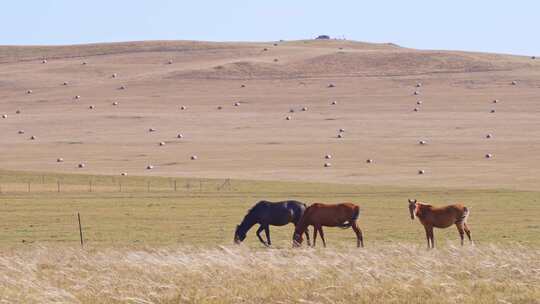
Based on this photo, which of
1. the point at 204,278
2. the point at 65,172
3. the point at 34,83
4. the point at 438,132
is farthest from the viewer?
the point at 34,83

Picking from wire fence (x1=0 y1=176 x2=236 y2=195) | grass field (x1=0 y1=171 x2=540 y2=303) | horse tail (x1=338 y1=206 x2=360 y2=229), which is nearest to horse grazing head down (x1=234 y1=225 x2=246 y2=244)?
grass field (x1=0 y1=171 x2=540 y2=303)

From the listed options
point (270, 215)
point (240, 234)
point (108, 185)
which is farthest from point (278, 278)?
point (108, 185)

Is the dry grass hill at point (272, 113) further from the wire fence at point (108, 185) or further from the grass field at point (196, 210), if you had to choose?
the grass field at point (196, 210)

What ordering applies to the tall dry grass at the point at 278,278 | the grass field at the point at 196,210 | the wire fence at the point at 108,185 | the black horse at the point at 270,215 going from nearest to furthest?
1. the tall dry grass at the point at 278,278
2. the black horse at the point at 270,215
3. the grass field at the point at 196,210
4. the wire fence at the point at 108,185

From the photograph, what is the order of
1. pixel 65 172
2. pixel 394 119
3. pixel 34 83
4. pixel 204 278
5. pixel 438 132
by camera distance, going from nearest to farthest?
pixel 204 278 → pixel 65 172 → pixel 438 132 → pixel 394 119 → pixel 34 83

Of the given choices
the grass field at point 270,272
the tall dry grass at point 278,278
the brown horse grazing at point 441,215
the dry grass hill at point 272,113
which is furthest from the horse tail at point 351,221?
the dry grass hill at point 272,113

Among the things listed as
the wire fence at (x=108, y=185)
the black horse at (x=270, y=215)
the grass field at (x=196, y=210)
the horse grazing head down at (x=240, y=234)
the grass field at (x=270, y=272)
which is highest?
the grass field at (x=270, y=272)

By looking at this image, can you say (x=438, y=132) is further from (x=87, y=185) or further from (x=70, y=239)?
(x=70, y=239)

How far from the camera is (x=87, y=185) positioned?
60.9 m

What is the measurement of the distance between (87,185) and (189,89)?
51616 millimetres

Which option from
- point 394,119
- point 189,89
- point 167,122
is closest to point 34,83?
point 189,89

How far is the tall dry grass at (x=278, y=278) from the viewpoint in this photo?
1545cm

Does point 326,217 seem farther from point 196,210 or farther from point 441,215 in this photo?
point 196,210

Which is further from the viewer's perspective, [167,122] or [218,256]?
[167,122]
